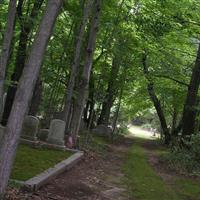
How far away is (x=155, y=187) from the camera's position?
11641 millimetres

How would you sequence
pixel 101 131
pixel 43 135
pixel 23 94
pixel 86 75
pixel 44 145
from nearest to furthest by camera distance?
pixel 23 94
pixel 44 145
pixel 43 135
pixel 86 75
pixel 101 131

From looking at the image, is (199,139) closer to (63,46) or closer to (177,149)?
(177,149)

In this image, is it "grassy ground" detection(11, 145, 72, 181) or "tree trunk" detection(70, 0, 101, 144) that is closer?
"grassy ground" detection(11, 145, 72, 181)

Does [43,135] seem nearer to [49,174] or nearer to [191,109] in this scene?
[49,174]

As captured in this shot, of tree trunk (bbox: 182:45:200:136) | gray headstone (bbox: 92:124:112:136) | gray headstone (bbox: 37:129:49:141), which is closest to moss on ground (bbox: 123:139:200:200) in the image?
gray headstone (bbox: 37:129:49:141)

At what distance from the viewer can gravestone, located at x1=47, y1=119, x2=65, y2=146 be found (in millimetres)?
14938

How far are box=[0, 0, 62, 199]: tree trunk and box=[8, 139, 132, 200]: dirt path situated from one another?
1.27 metres

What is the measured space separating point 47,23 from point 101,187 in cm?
544

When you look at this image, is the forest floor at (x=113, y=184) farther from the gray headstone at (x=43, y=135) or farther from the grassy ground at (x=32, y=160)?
the gray headstone at (x=43, y=135)

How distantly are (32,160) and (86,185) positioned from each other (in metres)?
1.65

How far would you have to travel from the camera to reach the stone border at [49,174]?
8.06 meters

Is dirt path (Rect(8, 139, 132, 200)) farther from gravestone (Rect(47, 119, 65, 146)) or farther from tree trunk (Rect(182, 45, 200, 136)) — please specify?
tree trunk (Rect(182, 45, 200, 136))

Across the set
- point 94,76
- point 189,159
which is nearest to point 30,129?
point 189,159

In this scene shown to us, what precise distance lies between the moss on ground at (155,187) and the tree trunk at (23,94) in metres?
4.52
